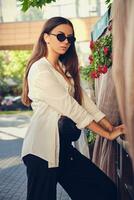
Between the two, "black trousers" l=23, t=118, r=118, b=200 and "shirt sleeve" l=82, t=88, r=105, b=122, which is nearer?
"black trousers" l=23, t=118, r=118, b=200

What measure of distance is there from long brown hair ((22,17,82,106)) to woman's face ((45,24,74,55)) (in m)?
0.03

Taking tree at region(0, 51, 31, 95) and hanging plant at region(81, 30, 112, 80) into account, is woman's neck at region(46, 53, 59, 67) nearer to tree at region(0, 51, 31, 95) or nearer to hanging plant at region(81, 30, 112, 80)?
hanging plant at region(81, 30, 112, 80)

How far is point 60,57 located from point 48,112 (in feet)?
1.54

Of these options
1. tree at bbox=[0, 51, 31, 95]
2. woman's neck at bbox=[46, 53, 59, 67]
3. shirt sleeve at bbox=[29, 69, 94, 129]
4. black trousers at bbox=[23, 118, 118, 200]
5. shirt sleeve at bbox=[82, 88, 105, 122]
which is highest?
woman's neck at bbox=[46, 53, 59, 67]

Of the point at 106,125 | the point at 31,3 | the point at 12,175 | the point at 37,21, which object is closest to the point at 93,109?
the point at 106,125

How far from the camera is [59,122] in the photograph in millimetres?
2455

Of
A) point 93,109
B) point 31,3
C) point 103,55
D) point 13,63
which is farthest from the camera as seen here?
point 13,63

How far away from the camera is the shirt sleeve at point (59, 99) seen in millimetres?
2428

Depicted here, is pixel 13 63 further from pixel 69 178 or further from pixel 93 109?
pixel 69 178

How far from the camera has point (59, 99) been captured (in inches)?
95.7

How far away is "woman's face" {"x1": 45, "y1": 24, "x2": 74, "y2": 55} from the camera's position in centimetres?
262

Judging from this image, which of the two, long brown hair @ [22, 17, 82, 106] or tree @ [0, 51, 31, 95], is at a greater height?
long brown hair @ [22, 17, 82, 106]

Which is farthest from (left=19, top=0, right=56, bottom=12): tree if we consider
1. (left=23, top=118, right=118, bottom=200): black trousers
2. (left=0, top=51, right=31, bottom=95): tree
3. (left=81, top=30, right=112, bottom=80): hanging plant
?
(left=0, top=51, right=31, bottom=95): tree

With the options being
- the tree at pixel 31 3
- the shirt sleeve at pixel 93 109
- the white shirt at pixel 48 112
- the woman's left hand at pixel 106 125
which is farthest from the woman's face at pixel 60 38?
the tree at pixel 31 3
